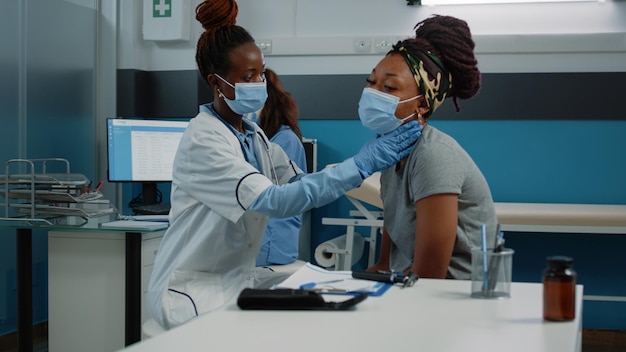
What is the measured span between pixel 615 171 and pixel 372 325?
9.92 ft

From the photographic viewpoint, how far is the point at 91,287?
3084 millimetres

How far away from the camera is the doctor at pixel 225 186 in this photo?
1.90 m

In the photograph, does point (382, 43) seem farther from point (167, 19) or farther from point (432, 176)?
point (432, 176)

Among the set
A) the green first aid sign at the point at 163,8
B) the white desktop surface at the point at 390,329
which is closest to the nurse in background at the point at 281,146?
the green first aid sign at the point at 163,8

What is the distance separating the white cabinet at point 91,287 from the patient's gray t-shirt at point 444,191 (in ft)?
4.69

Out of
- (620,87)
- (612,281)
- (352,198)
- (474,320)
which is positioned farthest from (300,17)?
(474,320)

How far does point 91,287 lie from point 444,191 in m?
1.80

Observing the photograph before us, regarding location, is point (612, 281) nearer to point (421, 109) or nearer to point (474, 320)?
point (421, 109)

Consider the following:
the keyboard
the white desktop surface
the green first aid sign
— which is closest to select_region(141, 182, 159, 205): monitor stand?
the keyboard

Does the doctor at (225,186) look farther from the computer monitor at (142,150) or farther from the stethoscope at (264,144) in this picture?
the computer monitor at (142,150)

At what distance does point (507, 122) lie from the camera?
158 inches

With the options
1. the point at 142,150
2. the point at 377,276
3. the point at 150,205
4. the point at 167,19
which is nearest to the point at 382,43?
the point at 167,19

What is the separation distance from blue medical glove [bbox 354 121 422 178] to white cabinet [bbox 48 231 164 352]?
1392 mm

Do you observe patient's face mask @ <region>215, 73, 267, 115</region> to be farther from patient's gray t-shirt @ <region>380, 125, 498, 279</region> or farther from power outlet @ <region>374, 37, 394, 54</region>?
power outlet @ <region>374, 37, 394, 54</region>
